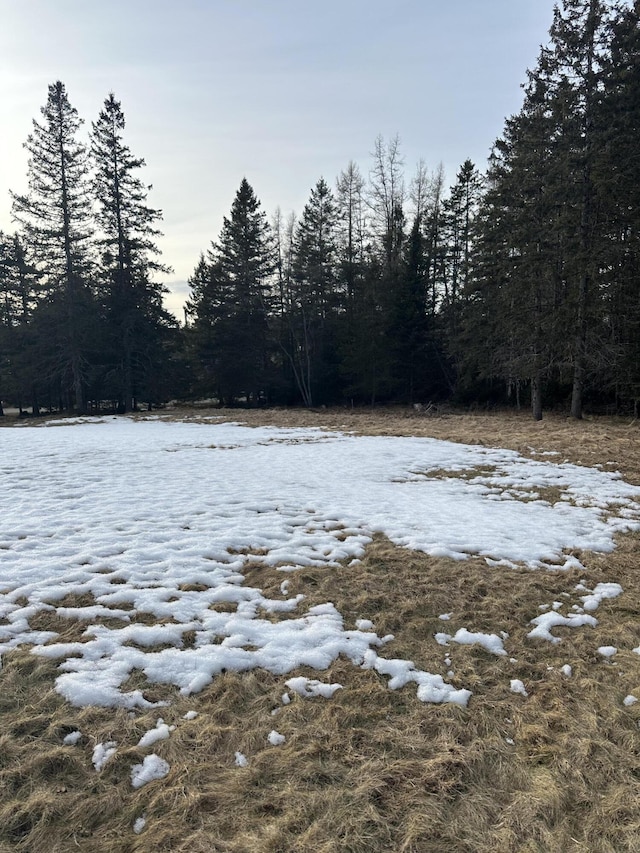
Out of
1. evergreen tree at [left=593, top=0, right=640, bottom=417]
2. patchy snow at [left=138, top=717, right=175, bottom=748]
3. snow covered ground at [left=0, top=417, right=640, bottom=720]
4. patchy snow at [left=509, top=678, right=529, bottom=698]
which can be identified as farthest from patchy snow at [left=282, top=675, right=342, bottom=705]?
evergreen tree at [left=593, top=0, right=640, bottom=417]

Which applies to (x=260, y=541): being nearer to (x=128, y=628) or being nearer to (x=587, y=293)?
(x=128, y=628)

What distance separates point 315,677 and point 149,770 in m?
1.08

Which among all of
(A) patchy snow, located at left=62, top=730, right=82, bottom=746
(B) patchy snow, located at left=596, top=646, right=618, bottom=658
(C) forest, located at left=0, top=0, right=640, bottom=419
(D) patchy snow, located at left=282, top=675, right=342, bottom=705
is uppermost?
(C) forest, located at left=0, top=0, right=640, bottom=419

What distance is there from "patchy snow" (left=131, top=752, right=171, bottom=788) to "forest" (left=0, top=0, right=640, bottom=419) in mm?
18156

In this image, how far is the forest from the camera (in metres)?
16.3

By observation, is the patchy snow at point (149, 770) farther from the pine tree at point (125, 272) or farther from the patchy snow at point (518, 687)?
the pine tree at point (125, 272)

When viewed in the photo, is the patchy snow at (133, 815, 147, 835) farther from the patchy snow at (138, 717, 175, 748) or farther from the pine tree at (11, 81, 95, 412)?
the pine tree at (11, 81, 95, 412)

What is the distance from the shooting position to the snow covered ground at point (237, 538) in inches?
121

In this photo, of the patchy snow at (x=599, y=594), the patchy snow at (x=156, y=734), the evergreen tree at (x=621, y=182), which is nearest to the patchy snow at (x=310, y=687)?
the patchy snow at (x=156, y=734)

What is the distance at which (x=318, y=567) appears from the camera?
4.65m

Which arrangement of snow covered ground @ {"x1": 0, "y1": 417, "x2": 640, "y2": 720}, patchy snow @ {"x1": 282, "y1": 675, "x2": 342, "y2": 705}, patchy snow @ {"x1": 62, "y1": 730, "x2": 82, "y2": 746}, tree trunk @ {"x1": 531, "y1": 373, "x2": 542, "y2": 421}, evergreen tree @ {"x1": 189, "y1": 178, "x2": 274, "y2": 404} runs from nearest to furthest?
patchy snow @ {"x1": 62, "y1": 730, "x2": 82, "y2": 746}
patchy snow @ {"x1": 282, "y1": 675, "x2": 342, "y2": 705}
snow covered ground @ {"x1": 0, "y1": 417, "x2": 640, "y2": 720}
tree trunk @ {"x1": 531, "y1": 373, "x2": 542, "y2": 421}
evergreen tree @ {"x1": 189, "y1": 178, "x2": 274, "y2": 404}

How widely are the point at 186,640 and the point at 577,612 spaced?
125 inches

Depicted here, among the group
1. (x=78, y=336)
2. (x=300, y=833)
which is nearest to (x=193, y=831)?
(x=300, y=833)

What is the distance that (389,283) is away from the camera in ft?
94.6
